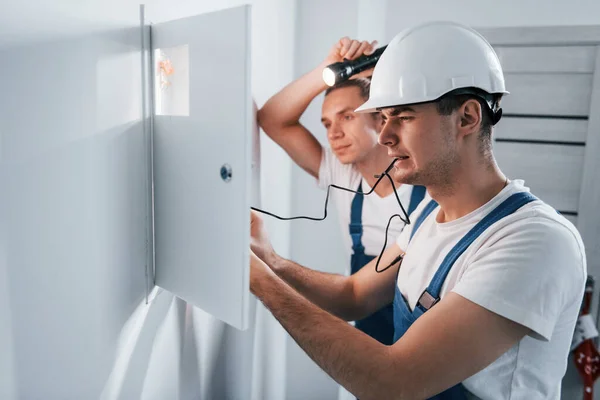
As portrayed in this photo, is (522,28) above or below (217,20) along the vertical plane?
above

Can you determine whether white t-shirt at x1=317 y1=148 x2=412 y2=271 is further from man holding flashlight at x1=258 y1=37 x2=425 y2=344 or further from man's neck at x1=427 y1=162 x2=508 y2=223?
man's neck at x1=427 y1=162 x2=508 y2=223

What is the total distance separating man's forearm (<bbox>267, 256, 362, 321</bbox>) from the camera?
4.69 feet

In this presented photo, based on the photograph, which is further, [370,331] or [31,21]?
[370,331]

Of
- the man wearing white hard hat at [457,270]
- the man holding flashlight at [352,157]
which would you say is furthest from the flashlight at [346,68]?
the man wearing white hard hat at [457,270]

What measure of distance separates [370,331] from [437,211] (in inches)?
27.8

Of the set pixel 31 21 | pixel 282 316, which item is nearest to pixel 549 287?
pixel 282 316

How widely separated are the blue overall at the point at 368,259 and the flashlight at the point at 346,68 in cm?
47

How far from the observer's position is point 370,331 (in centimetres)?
176

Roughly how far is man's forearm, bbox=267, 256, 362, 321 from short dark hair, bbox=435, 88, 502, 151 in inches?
24.1

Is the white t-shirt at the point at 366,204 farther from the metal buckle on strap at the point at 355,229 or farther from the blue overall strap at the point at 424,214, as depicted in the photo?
the blue overall strap at the point at 424,214

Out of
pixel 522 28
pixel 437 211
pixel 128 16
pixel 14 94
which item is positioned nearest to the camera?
pixel 14 94

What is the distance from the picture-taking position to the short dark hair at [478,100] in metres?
1.03

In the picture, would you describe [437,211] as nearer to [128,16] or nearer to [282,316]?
[282,316]

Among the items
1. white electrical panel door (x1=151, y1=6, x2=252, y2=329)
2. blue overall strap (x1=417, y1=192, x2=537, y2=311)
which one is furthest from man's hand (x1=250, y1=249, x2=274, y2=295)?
blue overall strap (x1=417, y1=192, x2=537, y2=311)
